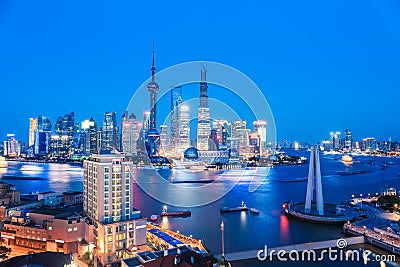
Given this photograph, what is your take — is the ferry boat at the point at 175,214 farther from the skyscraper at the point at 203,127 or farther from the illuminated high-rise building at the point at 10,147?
the illuminated high-rise building at the point at 10,147

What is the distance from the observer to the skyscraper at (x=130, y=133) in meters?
45.7

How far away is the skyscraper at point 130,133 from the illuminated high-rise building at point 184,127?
6.41 metres

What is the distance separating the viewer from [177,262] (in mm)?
3746

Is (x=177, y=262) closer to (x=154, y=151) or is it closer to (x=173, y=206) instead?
(x=173, y=206)

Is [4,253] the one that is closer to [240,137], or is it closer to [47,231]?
[47,231]

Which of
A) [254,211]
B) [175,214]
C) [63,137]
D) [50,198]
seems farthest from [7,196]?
[63,137]

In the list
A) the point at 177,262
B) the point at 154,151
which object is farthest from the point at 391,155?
the point at 177,262

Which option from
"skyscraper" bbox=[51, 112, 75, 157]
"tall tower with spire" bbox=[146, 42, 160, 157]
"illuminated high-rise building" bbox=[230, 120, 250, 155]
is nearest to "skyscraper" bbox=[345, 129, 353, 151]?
"illuminated high-rise building" bbox=[230, 120, 250, 155]

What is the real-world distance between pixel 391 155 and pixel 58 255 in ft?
182

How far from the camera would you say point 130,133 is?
4812 centimetres

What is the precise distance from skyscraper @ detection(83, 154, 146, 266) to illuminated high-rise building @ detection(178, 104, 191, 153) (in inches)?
1402

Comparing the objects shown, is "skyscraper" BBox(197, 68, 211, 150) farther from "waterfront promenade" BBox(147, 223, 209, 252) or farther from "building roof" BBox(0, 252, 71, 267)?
"building roof" BBox(0, 252, 71, 267)

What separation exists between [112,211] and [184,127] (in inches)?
1516

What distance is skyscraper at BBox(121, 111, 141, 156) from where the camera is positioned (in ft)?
150
